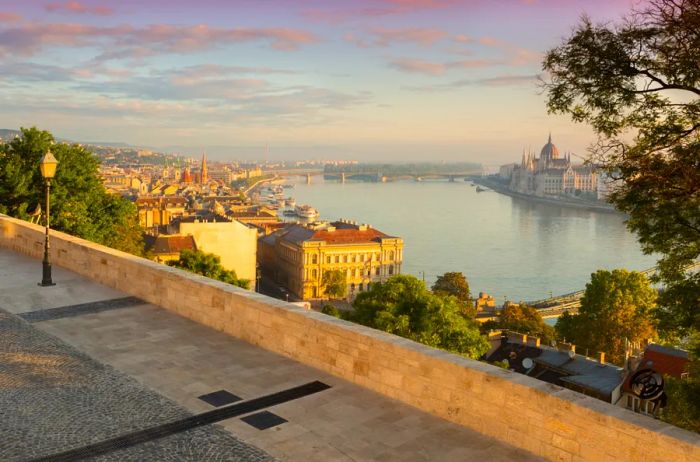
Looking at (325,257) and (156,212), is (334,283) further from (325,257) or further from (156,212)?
(156,212)

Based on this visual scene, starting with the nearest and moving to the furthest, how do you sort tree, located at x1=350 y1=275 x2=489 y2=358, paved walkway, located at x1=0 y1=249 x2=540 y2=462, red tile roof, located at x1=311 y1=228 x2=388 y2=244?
1. paved walkway, located at x1=0 y1=249 x2=540 y2=462
2. tree, located at x1=350 y1=275 x2=489 y2=358
3. red tile roof, located at x1=311 y1=228 x2=388 y2=244

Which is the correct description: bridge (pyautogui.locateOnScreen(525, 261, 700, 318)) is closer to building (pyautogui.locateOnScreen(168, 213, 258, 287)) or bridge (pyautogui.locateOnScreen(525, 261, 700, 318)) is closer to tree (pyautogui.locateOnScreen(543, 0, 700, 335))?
building (pyautogui.locateOnScreen(168, 213, 258, 287))

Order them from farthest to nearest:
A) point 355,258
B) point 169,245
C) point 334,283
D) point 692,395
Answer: point 355,258 → point 334,283 → point 169,245 → point 692,395

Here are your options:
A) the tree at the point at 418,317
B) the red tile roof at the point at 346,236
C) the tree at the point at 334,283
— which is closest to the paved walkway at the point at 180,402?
the tree at the point at 418,317

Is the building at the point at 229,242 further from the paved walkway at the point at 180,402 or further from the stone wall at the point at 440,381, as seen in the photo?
the paved walkway at the point at 180,402

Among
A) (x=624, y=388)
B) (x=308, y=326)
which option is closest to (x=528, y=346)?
(x=624, y=388)

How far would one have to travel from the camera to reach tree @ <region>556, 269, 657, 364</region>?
42.1 m

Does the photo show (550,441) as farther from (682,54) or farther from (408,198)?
(408,198)

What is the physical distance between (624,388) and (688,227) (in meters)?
24.4

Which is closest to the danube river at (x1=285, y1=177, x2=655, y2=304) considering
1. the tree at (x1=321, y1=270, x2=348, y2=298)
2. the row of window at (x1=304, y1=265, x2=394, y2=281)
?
the row of window at (x1=304, y1=265, x2=394, y2=281)

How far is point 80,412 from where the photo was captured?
582 cm

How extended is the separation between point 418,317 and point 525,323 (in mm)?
23268

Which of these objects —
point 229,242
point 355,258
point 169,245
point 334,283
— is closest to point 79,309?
point 169,245

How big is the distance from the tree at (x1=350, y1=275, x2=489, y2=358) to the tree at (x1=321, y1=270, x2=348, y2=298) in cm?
5314
